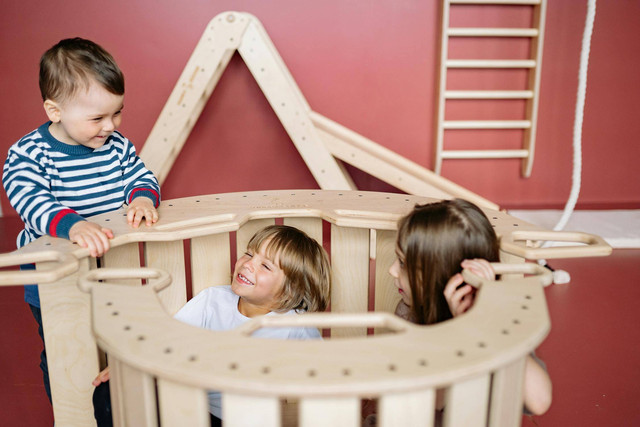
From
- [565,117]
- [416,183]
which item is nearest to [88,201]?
[416,183]

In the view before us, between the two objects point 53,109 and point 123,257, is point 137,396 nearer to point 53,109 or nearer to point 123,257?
point 123,257

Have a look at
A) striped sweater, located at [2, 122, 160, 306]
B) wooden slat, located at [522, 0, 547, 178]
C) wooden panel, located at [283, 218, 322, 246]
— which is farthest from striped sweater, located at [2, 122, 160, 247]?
wooden slat, located at [522, 0, 547, 178]

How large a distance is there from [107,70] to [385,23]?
1.65 meters

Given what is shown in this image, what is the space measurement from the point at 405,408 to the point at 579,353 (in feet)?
3.99

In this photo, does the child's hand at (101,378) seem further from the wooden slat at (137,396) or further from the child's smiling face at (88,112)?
the child's smiling face at (88,112)

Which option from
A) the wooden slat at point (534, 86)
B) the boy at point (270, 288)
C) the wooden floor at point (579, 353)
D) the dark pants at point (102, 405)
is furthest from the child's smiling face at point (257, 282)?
the wooden slat at point (534, 86)

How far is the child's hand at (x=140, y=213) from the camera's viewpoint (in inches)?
42.3

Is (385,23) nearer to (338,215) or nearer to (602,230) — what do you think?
(602,230)

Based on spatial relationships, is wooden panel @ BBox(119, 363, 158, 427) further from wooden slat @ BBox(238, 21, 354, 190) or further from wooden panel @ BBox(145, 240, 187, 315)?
wooden slat @ BBox(238, 21, 354, 190)

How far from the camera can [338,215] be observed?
1.17 meters

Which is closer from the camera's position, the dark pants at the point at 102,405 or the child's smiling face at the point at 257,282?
the dark pants at the point at 102,405

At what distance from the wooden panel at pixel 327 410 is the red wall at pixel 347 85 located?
204 centimetres

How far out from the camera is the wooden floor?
1.33m

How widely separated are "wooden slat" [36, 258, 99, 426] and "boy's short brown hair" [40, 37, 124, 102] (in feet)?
1.19
